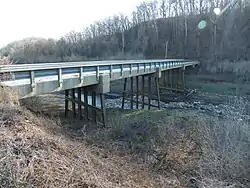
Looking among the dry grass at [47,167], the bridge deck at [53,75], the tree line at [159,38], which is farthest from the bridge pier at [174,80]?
the dry grass at [47,167]

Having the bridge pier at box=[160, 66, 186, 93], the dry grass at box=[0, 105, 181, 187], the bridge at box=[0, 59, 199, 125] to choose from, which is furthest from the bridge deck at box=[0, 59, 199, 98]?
the bridge pier at box=[160, 66, 186, 93]

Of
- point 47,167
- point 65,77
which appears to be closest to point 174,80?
point 65,77

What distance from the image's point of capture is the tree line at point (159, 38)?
41.7m

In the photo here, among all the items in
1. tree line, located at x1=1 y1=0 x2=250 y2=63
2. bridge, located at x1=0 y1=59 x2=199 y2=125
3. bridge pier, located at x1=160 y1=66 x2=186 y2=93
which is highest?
tree line, located at x1=1 y1=0 x2=250 y2=63

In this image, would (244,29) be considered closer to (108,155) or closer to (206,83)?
(206,83)

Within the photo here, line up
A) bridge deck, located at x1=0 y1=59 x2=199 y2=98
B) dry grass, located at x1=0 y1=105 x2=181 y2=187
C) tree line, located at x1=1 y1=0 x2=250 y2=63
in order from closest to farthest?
dry grass, located at x1=0 y1=105 x2=181 y2=187, bridge deck, located at x1=0 y1=59 x2=199 y2=98, tree line, located at x1=1 y1=0 x2=250 y2=63

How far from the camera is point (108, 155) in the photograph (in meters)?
6.34

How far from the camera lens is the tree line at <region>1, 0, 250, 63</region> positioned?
137 feet

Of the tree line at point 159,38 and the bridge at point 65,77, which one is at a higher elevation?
the tree line at point 159,38

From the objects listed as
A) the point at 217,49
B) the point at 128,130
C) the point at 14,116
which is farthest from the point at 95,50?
the point at 14,116

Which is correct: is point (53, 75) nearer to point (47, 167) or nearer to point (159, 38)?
point (47, 167)

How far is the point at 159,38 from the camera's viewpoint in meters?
50.0

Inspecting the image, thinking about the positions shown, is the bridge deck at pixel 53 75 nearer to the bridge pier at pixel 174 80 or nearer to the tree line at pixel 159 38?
the bridge pier at pixel 174 80

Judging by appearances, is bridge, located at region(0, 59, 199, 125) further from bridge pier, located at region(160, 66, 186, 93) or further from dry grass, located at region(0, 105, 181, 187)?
bridge pier, located at region(160, 66, 186, 93)
